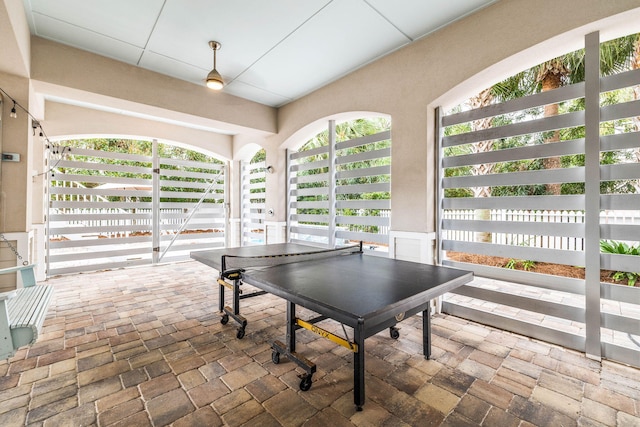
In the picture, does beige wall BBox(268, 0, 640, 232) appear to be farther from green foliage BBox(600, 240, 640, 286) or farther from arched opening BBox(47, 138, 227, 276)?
arched opening BBox(47, 138, 227, 276)

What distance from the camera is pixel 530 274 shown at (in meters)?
2.84

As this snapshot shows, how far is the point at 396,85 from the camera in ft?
12.2

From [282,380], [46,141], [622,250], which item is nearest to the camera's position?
[282,380]

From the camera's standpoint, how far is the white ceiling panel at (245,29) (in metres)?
2.89

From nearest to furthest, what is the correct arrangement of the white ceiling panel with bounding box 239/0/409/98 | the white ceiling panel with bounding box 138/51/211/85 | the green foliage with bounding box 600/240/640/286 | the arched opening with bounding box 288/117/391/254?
the white ceiling panel with bounding box 239/0/409/98 < the white ceiling panel with bounding box 138/51/211/85 < the green foliage with bounding box 600/240/640/286 < the arched opening with bounding box 288/117/391/254

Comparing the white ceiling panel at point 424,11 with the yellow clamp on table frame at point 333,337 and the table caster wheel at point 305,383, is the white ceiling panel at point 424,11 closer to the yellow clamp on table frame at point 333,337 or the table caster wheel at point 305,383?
the yellow clamp on table frame at point 333,337

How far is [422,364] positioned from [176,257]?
19.9ft

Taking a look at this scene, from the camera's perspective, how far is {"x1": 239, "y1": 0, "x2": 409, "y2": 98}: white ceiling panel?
3.06m

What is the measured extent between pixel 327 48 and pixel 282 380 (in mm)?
3703

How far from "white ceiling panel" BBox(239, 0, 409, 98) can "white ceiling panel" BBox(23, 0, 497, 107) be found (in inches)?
0.5

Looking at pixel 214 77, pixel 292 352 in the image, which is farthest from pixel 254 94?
pixel 292 352

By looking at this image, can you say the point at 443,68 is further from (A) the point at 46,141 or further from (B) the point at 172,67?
(A) the point at 46,141

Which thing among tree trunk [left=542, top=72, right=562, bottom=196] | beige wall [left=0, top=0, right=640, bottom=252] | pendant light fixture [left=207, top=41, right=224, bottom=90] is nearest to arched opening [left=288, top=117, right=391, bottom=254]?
beige wall [left=0, top=0, right=640, bottom=252]

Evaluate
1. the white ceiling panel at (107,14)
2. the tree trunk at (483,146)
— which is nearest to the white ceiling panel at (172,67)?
the white ceiling panel at (107,14)
